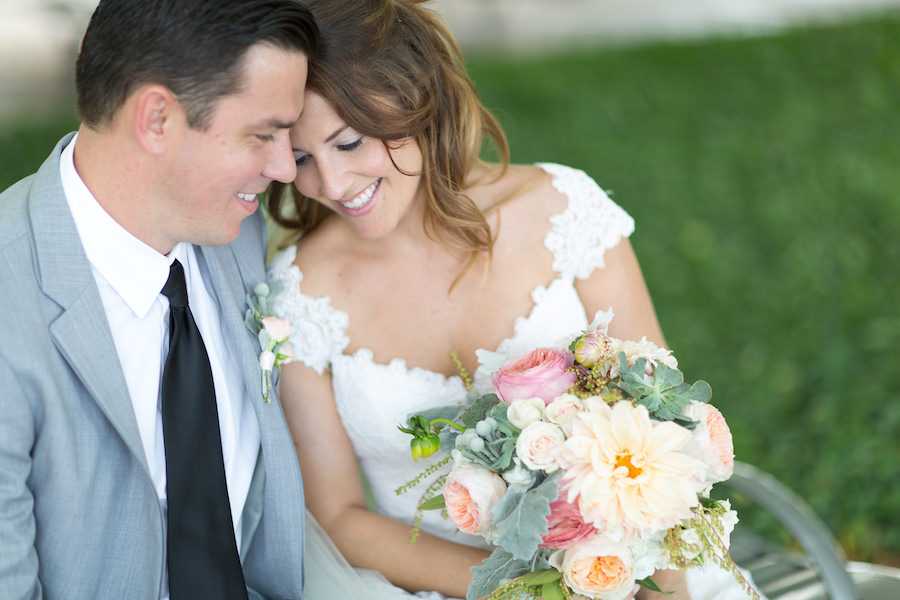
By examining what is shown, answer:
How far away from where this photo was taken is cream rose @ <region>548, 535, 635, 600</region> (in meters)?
1.79

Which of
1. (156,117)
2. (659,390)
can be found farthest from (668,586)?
(156,117)

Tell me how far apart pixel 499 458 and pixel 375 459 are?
0.89 meters

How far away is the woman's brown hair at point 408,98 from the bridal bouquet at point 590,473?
72cm

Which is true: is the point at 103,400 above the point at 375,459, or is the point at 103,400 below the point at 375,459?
above

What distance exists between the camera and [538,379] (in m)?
1.94

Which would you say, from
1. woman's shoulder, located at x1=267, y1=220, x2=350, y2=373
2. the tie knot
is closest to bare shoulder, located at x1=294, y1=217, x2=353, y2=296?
woman's shoulder, located at x1=267, y1=220, x2=350, y2=373

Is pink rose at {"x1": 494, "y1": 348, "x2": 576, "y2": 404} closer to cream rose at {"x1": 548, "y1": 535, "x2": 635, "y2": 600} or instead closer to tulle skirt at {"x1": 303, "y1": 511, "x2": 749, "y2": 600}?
cream rose at {"x1": 548, "y1": 535, "x2": 635, "y2": 600}

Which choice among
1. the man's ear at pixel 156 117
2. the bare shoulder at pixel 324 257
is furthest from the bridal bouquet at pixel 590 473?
the man's ear at pixel 156 117

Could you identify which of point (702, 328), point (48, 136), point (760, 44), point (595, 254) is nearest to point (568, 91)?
point (760, 44)

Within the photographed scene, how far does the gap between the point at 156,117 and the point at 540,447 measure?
1.07 meters

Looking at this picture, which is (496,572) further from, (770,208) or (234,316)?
(770,208)

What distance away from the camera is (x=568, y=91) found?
828cm

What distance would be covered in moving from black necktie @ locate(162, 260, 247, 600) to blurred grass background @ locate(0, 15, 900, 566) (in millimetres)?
1298

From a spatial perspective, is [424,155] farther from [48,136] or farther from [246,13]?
[48,136]
